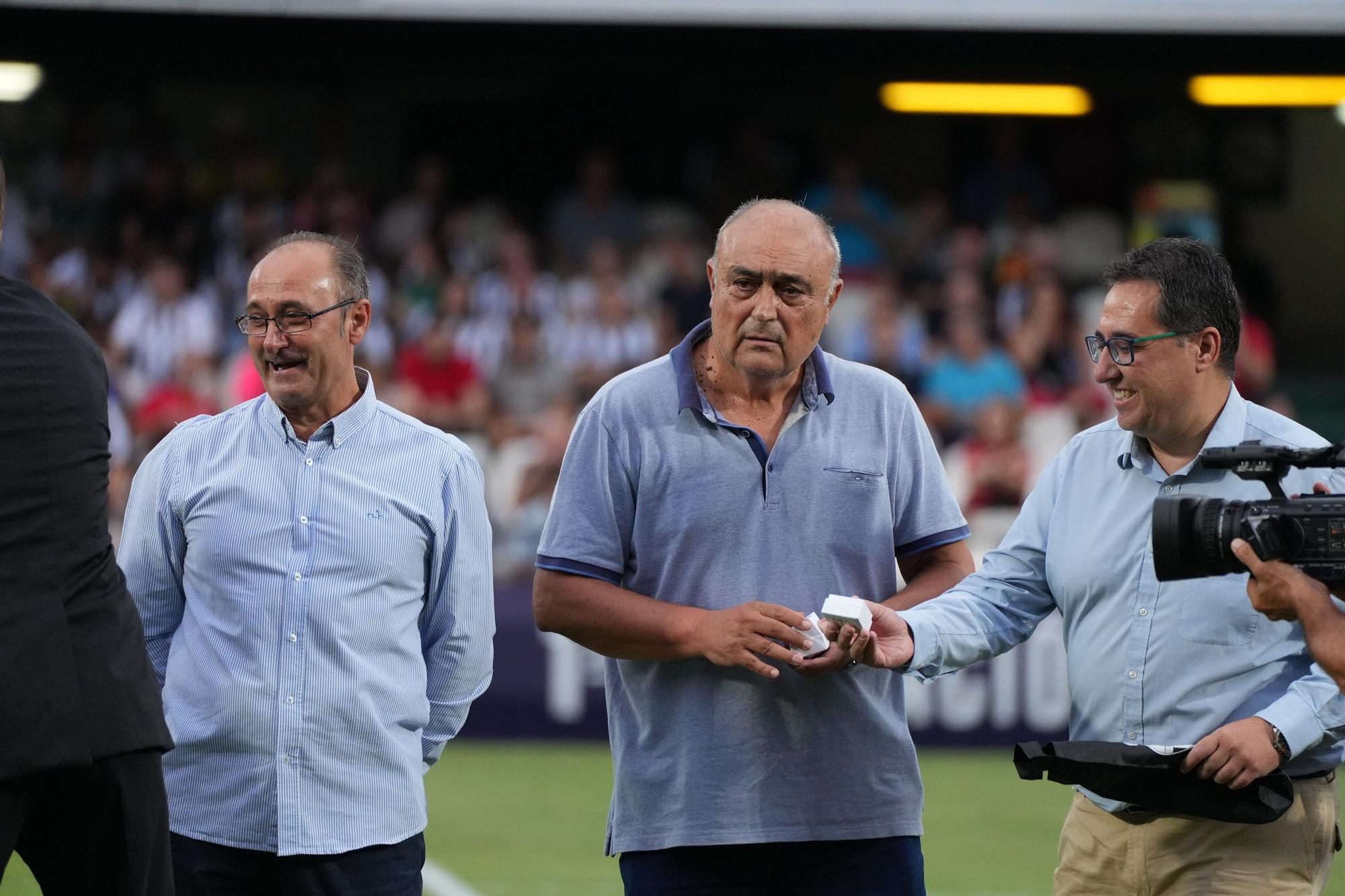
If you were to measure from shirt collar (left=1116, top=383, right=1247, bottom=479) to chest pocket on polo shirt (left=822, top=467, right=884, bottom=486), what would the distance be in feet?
1.86

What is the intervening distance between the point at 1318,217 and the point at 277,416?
658 inches

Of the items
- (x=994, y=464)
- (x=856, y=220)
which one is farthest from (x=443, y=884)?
(x=856, y=220)

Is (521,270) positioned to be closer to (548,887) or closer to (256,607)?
(548,887)

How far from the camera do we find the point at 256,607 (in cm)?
418

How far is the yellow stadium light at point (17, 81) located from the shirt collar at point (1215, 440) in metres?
15.4

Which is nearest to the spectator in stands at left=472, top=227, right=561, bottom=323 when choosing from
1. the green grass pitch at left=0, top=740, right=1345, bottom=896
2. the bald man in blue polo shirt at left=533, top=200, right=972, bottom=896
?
the green grass pitch at left=0, top=740, right=1345, bottom=896

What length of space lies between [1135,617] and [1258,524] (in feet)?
1.61

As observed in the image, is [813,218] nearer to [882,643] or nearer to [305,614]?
[882,643]

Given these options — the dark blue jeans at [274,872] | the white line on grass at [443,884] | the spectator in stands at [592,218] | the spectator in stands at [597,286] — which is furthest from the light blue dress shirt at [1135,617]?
the spectator in stands at [592,218]

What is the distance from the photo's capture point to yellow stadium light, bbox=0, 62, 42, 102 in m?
17.3

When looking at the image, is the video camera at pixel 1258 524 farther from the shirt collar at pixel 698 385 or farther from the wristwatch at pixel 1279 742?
the shirt collar at pixel 698 385

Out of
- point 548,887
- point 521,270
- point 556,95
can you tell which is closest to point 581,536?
point 548,887

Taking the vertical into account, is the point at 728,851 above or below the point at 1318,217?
below

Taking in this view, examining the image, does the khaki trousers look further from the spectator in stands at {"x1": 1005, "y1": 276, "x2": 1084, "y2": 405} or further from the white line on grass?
the spectator in stands at {"x1": 1005, "y1": 276, "x2": 1084, "y2": 405}
